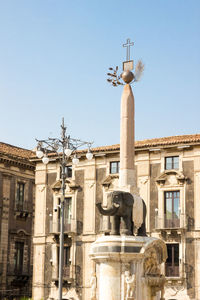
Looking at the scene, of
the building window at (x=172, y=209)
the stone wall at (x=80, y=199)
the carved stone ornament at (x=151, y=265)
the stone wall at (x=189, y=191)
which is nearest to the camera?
the carved stone ornament at (x=151, y=265)

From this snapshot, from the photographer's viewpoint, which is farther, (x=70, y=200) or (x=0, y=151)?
(x=0, y=151)

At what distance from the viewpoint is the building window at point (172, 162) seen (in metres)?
41.7

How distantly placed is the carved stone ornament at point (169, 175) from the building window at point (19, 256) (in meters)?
13.5

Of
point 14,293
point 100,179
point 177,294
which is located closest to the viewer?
point 177,294

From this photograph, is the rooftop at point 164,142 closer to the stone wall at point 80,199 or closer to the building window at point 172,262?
the stone wall at point 80,199

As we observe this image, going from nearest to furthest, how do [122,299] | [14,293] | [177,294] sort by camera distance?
1. [122,299]
2. [177,294]
3. [14,293]

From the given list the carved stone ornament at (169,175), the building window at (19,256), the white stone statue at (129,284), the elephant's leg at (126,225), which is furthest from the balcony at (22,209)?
the white stone statue at (129,284)

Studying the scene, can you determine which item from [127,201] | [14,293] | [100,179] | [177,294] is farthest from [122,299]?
[14,293]

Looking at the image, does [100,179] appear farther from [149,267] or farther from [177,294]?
[149,267]

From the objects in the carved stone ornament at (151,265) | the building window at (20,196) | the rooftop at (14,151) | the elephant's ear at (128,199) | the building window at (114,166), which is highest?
the rooftop at (14,151)

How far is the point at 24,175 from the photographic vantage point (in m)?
50.6

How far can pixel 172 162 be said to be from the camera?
4181cm

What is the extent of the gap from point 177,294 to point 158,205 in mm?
5803

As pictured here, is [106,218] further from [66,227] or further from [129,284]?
[129,284]
